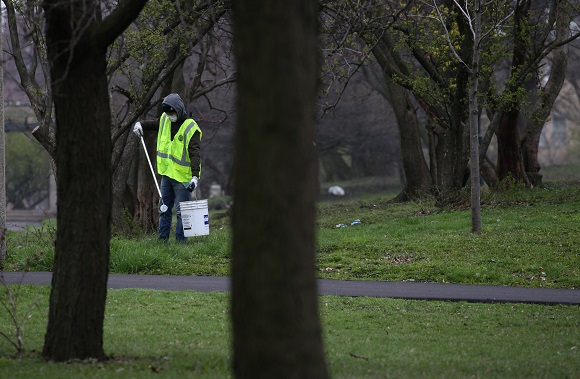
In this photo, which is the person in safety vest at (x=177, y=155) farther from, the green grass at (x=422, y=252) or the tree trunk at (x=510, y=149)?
the tree trunk at (x=510, y=149)

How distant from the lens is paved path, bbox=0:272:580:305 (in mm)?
10609

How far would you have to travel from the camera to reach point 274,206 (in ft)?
13.9

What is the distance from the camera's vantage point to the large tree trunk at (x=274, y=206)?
13.9 feet

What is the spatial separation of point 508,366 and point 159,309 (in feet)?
12.9

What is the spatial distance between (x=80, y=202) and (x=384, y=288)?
5.66m

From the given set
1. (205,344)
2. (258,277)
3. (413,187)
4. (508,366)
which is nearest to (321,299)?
(205,344)

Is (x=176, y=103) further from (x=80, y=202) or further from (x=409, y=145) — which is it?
(x=409, y=145)

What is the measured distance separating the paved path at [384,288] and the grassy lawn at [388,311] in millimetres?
430

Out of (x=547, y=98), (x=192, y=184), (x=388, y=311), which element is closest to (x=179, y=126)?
(x=192, y=184)

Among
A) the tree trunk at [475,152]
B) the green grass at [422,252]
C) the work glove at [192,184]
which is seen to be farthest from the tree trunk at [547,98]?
the work glove at [192,184]

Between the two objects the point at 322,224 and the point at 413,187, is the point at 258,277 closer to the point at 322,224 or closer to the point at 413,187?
the point at 322,224

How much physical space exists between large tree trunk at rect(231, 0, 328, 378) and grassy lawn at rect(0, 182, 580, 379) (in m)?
1.87

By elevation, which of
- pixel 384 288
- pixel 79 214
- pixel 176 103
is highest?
pixel 176 103

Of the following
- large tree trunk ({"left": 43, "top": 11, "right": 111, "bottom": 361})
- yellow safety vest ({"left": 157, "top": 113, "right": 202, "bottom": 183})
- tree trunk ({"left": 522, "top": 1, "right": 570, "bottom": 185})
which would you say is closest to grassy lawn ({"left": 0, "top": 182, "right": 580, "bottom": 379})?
large tree trunk ({"left": 43, "top": 11, "right": 111, "bottom": 361})
